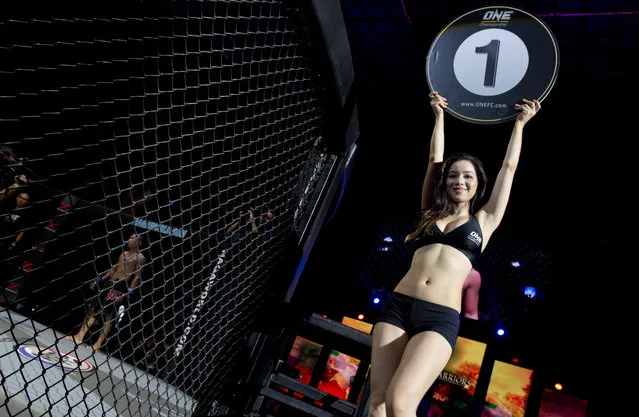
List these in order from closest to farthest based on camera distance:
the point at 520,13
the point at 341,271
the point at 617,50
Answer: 1. the point at 520,13
2. the point at 617,50
3. the point at 341,271

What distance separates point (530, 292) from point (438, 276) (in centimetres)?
426

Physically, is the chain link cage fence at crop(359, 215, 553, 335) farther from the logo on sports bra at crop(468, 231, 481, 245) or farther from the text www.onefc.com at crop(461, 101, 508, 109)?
the text www.onefc.com at crop(461, 101, 508, 109)

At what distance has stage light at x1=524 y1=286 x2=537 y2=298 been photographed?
5.48 meters

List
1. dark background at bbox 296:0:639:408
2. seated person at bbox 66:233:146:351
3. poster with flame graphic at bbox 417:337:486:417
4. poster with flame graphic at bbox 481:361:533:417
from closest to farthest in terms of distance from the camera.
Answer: seated person at bbox 66:233:146:351, dark background at bbox 296:0:639:408, poster with flame graphic at bbox 481:361:533:417, poster with flame graphic at bbox 417:337:486:417

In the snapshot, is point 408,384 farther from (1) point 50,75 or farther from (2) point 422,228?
(1) point 50,75

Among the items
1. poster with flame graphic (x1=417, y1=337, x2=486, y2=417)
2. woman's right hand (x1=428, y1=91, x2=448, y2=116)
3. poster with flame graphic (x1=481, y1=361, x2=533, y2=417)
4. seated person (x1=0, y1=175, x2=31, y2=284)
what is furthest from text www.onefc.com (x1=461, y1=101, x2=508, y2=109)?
poster with flame graphic (x1=481, y1=361, x2=533, y2=417)

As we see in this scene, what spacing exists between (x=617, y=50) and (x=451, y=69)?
6428 millimetres

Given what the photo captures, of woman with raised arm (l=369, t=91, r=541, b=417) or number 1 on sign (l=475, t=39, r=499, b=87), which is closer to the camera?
woman with raised arm (l=369, t=91, r=541, b=417)

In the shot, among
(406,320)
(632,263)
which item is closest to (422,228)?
(406,320)

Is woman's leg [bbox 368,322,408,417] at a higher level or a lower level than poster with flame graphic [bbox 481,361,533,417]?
lower

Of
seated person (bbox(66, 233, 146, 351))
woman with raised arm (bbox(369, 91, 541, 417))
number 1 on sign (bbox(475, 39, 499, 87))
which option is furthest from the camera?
seated person (bbox(66, 233, 146, 351))

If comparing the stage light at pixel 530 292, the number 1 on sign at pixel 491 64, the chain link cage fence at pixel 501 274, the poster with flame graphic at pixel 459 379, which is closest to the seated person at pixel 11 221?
the number 1 on sign at pixel 491 64

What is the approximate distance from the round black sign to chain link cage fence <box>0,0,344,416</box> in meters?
0.73

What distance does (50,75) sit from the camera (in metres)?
4.34
